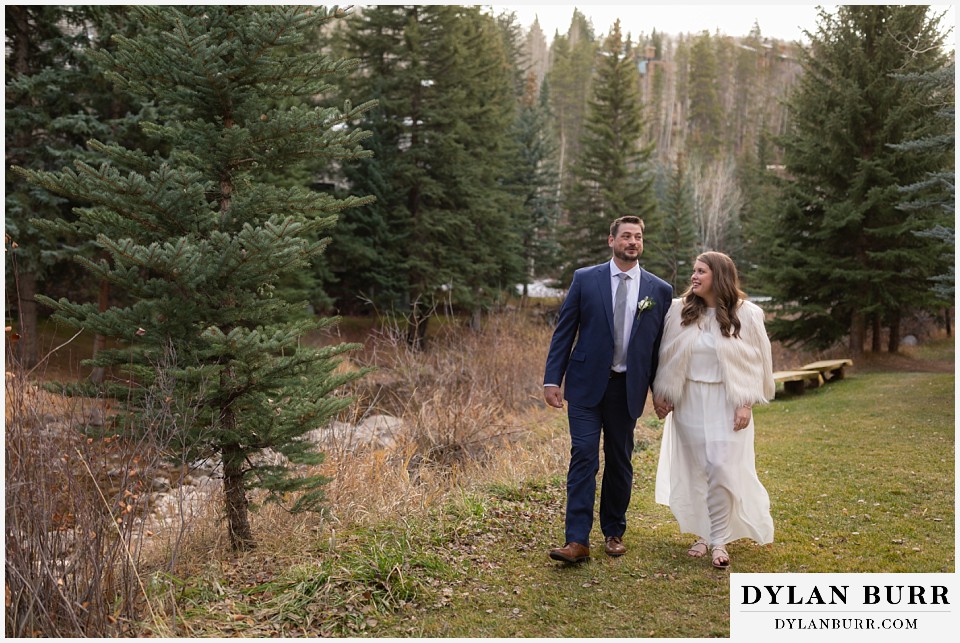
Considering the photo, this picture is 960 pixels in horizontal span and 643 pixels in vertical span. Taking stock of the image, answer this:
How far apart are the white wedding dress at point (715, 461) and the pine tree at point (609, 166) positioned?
2658 centimetres

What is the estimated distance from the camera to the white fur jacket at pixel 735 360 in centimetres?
516

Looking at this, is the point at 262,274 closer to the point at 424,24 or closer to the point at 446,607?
the point at 446,607

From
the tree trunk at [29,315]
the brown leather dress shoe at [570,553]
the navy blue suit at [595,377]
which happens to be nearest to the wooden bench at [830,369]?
the navy blue suit at [595,377]

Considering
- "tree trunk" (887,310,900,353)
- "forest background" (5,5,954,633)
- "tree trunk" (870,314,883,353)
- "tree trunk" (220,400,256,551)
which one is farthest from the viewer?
"tree trunk" (887,310,900,353)

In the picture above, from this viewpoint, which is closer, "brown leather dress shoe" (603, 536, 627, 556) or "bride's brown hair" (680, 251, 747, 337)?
"bride's brown hair" (680, 251, 747, 337)

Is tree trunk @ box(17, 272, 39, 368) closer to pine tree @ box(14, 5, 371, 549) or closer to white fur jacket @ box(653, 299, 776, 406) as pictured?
pine tree @ box(14, 5, 371, 549)

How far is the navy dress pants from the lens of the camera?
513cm

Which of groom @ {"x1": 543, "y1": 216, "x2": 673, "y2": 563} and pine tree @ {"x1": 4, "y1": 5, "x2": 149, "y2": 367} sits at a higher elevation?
pine tree @ {"x1": 4, "y1": 5, "x2": 149, "y2": 367}

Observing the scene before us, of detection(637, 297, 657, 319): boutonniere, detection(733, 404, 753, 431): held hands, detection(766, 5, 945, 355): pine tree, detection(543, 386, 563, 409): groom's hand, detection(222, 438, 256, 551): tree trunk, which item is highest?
detection(766, 5, 945, 355): pine tree

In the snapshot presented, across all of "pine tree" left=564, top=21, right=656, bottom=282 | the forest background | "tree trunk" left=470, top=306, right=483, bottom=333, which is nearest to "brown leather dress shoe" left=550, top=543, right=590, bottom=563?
the forest background

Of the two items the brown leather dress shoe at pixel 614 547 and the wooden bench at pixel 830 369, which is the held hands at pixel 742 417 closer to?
the brown leather dress shoe at pixel 614 547

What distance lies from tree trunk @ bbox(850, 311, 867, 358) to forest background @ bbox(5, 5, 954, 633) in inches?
2.2

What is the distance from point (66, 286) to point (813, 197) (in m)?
18.8

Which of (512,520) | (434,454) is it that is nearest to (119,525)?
(512,520)
